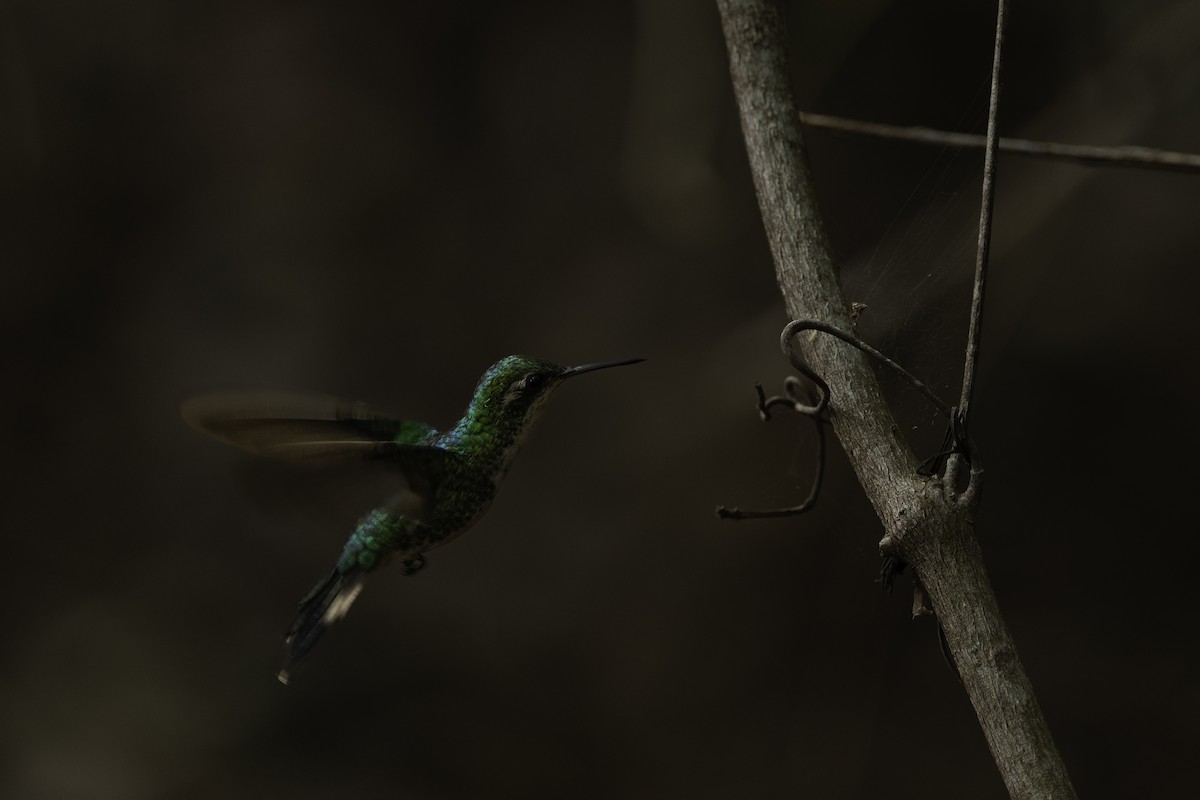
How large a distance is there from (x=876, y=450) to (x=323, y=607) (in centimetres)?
82

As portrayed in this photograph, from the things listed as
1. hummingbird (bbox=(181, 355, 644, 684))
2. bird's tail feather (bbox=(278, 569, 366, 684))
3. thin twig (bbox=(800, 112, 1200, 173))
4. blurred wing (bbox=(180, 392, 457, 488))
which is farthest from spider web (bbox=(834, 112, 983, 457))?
bird's tail feather (bbox=(278, 569, 366, 684))

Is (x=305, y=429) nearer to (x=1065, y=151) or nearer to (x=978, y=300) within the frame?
(x=978, y=300)

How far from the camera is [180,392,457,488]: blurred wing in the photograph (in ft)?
3.30

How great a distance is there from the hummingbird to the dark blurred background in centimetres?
129

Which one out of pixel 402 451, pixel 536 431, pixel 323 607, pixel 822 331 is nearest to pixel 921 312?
pixel 822 331

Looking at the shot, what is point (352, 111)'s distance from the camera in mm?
2916

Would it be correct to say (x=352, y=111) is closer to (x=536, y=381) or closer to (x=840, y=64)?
(x=840, y=64)

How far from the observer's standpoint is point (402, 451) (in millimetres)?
1179

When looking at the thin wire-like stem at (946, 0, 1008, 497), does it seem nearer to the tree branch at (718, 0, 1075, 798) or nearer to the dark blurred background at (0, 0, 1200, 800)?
the tree branch at (718, 0, 1075, 798)

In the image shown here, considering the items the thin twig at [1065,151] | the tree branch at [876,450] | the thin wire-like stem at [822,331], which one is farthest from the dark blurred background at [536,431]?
the thin wire-like stem at [822,331]

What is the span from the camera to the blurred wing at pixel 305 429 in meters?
1.00

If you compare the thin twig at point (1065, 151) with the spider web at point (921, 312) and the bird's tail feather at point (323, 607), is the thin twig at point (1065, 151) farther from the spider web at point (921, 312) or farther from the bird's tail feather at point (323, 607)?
the bird's tail feather at point (323, 607)

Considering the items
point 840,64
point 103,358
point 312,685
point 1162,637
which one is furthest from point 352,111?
point 1162,637

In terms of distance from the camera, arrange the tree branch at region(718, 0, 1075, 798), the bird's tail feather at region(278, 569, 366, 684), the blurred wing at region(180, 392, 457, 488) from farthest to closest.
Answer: the bird's tail feather at region(278, 569, 366, 684)
the blurred wing at region(180, 392, 457, 488)
the tree branch at region(718, 0, 1075, 798)
